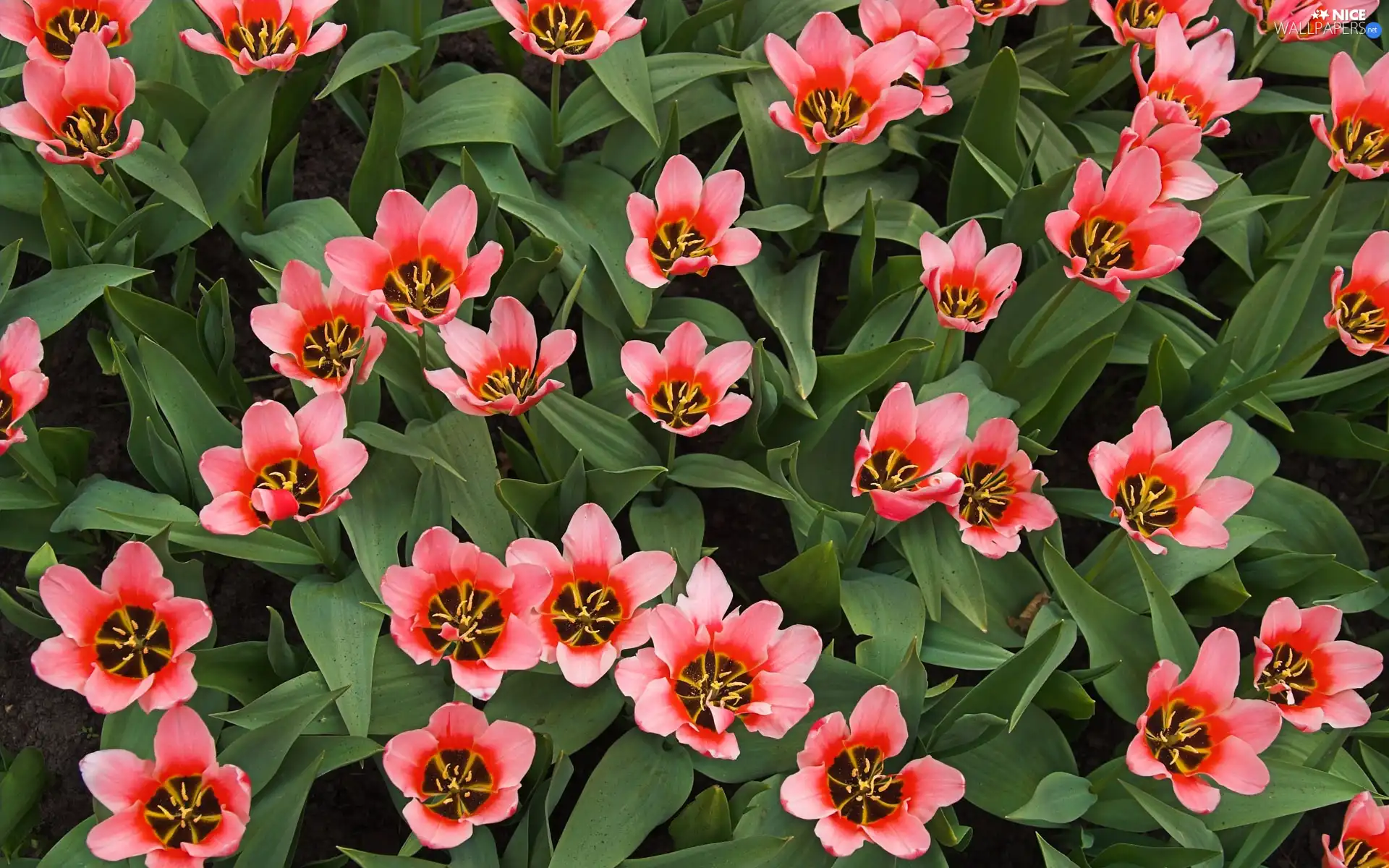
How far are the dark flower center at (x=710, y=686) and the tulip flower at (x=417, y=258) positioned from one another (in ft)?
2.11

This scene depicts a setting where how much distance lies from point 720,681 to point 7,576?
56.1 inches

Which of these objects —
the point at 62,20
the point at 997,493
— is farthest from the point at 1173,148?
the point at 62,20

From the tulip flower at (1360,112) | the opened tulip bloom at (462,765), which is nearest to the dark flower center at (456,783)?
the opened tulip bloom at (462,765)

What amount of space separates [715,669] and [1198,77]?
1.50 metres

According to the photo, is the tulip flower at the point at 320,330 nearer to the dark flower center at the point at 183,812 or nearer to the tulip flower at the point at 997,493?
the dark flower center at the point at 183,812

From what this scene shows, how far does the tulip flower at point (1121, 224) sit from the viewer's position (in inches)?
73.7

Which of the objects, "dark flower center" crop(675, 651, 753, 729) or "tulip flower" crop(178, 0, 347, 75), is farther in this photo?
"tulip flower" crop(178, 0, 347, 75)

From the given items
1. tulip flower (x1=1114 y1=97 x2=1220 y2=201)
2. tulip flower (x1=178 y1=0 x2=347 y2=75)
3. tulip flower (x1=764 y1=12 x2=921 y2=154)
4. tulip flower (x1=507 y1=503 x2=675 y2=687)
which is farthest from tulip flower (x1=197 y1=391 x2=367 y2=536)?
tulip flower (x1=1114 y1=97 x2=1220 y2=201)

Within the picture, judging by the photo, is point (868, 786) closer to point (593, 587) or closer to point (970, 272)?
point (593, 587)

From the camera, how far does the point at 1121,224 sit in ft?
6.40

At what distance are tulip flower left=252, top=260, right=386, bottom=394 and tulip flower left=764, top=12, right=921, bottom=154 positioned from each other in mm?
801

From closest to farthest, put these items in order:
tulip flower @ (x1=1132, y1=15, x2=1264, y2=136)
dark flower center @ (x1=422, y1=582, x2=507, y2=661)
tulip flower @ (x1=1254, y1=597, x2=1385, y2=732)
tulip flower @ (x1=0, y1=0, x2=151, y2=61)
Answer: dark flower center @ (x1=422, y1=582, x2=507, y2=661) < tulip flower @ (x1=1254, y1=597, x2=1385, y2=732) < tulip flower @ (x1=0, y1=0, x2=151, y2=61) < tulip flower @ (x1=1132, y1=15, x2=1264, y2=136)

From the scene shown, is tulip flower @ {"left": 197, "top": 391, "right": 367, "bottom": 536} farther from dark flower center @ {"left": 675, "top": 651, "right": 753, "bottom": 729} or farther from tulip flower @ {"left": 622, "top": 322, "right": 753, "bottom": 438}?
dark flower center @ {"left": 675, "top": 651, "right": 753, "bottom": 729}

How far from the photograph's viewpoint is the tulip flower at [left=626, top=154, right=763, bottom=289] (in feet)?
6.16
